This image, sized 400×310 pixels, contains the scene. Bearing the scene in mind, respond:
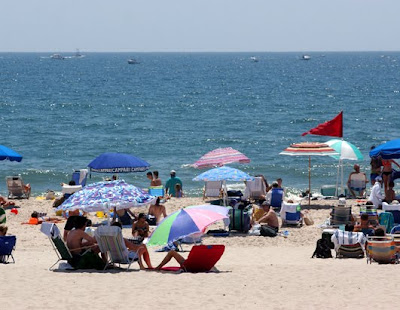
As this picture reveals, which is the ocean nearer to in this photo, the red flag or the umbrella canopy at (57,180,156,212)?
the red flag

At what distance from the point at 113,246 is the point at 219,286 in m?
1.93

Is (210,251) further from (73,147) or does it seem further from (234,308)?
(73,147)

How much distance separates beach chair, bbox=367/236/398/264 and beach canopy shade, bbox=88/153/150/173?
652cm

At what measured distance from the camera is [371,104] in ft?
206

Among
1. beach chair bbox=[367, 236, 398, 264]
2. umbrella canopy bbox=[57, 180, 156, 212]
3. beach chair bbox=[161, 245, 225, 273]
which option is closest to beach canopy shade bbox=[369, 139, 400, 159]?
beach chair bbox=[367, 236, 398, 264]

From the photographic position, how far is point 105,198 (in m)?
13.6

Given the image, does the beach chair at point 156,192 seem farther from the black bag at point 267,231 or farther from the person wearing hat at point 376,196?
the person wearing hat at point 376,196

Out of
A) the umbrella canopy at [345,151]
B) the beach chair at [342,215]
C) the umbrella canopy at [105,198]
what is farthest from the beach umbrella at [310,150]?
the umbrella canopy at [105,198]

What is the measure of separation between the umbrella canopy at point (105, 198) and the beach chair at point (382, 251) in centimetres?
378

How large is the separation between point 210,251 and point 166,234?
69 cm

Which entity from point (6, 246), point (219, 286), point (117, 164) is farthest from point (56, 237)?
point (117, 164)

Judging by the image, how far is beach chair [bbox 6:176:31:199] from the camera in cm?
2044

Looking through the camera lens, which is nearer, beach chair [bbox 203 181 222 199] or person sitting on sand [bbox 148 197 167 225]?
person sitting on sand [bbox 148 197 167 225]

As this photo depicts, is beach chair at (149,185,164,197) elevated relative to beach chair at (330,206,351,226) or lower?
lower
